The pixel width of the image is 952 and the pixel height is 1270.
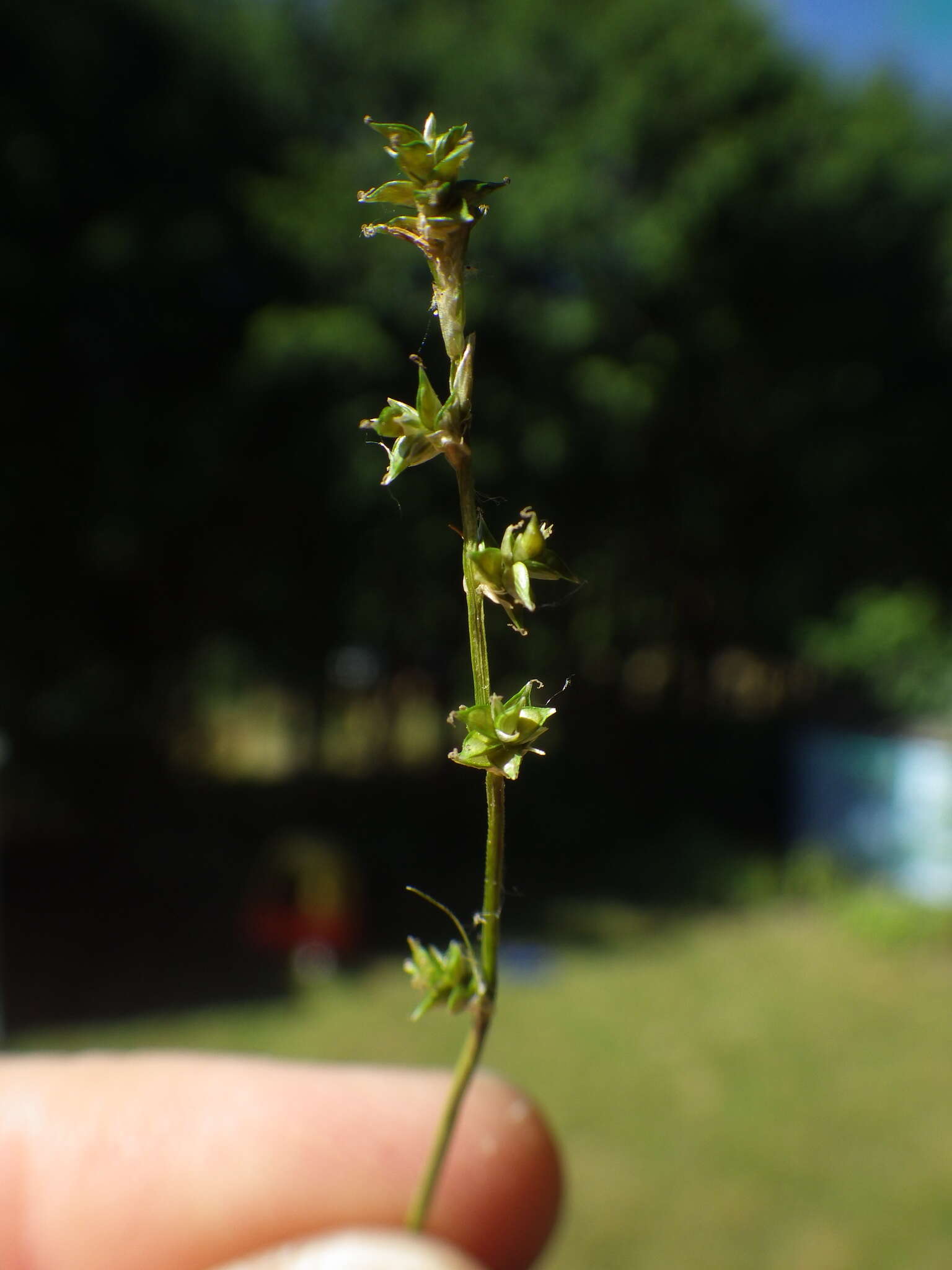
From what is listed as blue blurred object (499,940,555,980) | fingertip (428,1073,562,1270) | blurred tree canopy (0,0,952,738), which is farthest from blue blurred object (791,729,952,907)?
fingertip (428,1073,562,1270)

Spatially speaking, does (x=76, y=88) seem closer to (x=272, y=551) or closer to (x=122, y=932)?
(x=272, y=551)

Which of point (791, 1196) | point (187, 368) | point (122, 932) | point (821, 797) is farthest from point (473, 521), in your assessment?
point (821, 797)

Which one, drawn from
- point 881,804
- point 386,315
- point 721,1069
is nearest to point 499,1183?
point 721,1069

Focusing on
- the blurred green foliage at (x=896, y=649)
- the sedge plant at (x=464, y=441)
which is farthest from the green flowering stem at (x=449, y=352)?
the blurred green foliage at (x=896, y=649)

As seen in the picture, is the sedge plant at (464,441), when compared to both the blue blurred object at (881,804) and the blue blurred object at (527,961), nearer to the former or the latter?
the blue blurred object at (527,961)

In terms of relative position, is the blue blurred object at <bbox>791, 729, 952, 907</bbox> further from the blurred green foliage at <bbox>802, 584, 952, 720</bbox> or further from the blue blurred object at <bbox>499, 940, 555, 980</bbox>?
the blue blurred object at <bbox>499, 940, 555, 980</bbox>

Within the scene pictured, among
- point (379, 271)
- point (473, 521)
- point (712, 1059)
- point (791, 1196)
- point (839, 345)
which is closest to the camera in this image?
point (473, 521)
